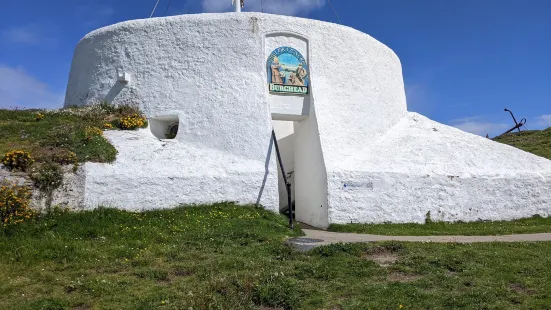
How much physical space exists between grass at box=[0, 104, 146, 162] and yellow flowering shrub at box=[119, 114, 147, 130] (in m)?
0.26

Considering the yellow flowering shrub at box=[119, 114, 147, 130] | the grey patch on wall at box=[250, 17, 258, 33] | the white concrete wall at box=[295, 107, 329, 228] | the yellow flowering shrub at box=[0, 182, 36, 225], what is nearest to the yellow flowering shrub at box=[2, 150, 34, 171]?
the yellow flowering shrub at box=[0, 182, 36, 225]

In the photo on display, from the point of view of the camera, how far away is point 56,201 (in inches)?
416

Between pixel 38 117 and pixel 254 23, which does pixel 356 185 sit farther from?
pixel 38 117

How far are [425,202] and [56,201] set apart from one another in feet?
31.8

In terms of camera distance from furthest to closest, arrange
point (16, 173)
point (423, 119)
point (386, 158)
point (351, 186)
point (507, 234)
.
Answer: point (423, 119) < point (386, 158) < point (351, 186) < point (507, 234) < point (16, 173)

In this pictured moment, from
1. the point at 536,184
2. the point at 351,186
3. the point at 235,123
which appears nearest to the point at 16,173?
the point at 235,123

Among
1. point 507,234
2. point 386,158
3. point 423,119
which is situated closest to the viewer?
point 507,234

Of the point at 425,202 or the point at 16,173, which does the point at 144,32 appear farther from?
the point at 425,202

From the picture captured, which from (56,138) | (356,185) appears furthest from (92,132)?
(356,185)

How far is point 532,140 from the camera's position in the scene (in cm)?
2600

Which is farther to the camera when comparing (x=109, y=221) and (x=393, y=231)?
(x=393, y=231)

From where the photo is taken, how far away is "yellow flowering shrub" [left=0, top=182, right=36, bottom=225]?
9656 mm

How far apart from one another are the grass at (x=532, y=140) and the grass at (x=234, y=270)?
50.2ft

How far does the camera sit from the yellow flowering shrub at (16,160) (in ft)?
34.4
